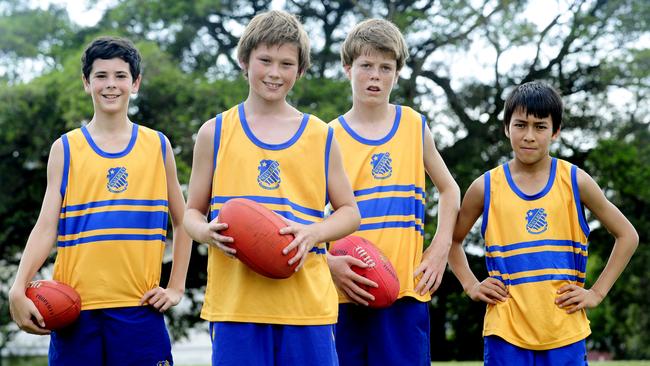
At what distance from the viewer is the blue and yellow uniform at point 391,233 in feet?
15.0

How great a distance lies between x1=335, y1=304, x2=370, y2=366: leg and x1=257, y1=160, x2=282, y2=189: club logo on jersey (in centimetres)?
104

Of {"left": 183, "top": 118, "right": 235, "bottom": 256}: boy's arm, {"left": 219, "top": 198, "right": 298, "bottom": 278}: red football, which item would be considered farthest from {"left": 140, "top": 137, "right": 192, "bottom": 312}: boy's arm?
{"left": 219, "top": 198, "right": 298, "bottom": 278}: red football

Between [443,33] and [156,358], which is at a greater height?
[443,33]

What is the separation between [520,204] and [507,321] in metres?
0.64

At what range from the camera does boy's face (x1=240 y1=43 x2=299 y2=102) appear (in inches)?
156

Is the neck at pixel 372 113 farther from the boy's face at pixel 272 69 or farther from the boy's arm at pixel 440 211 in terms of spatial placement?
the boy's face at pixel 272 69

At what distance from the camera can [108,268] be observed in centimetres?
465

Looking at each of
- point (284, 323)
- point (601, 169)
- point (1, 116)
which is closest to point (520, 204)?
point (284, 323)

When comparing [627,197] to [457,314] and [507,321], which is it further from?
[507,321]

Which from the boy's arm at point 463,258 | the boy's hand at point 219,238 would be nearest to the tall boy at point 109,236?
the boy's hand at point 219,238

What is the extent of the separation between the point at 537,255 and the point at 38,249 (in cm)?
263

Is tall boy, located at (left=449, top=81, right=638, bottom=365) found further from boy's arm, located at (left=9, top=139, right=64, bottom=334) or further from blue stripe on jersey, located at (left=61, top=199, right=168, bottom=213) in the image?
boy's arm, located at (left=9, top=139, right=64, bottom=334)

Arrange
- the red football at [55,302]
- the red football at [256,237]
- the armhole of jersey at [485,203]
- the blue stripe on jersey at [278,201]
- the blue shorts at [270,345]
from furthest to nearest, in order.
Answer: the armhole of jersey at [485,203] → the red football at [55,302] → the blue stripe on jersey at [278,201] → the blue shorts at [270,345] → the red football at [256,237]

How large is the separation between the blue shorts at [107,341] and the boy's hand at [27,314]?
143 millimetres
